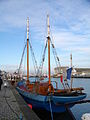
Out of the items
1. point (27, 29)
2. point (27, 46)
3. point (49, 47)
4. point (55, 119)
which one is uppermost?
point (27, 29)

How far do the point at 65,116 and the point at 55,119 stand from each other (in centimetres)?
96

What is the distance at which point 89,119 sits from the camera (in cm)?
697

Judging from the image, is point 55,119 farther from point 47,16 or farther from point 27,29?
point 27,29

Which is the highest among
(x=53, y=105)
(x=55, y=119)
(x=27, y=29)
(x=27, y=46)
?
(x=27, y=29)

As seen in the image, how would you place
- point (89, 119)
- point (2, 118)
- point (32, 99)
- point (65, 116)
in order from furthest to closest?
point (32, 99) < point (65, 116) < point (2, 118) < point (89, 119)

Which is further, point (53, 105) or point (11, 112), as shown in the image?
point (53, 105)

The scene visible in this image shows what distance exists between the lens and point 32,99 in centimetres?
1647

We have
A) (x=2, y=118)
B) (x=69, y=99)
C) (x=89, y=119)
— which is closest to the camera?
(x=89, y=119)

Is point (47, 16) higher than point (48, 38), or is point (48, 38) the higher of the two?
point (47, 16)

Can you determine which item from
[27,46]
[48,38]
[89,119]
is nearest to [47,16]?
[48,38]

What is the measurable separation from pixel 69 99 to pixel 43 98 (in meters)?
1.89

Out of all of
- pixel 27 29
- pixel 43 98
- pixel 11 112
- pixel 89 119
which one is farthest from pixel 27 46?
pixel 89 119

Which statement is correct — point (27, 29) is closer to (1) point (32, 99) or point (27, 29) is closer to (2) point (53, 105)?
(1) point (32, 99)

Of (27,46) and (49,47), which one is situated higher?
(27,46)
